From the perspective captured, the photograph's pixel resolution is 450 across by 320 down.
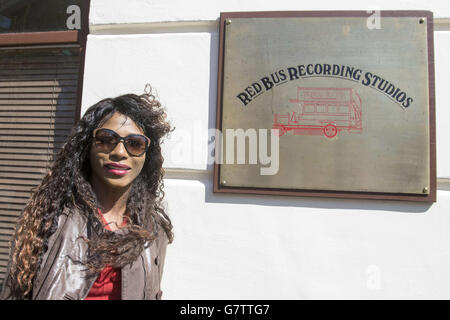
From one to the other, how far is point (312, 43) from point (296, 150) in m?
0.59

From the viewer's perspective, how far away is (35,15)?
208 cm

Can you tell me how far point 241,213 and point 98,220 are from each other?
741 millimetres

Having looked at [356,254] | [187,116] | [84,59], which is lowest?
[356,254]

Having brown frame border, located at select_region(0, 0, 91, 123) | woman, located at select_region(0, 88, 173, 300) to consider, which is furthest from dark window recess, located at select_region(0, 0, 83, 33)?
woman, located at select_region(0, 88, 173, 300)

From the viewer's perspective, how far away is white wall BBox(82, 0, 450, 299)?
5.06ft

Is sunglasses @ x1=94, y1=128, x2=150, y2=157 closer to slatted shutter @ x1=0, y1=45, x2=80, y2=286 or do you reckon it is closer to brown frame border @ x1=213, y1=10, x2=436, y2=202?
brown frame border @ x1=213, y1=10, x2=436, y2=202

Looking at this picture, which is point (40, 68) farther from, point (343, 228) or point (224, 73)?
point (343, 228)

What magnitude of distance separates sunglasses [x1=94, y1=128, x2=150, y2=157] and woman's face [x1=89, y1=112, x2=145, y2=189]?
0.04ft

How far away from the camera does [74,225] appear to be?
3.80 feet

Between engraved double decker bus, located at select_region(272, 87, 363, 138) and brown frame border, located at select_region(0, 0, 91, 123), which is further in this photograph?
brown frame border, located at select_region(0, 0, 91, 123)

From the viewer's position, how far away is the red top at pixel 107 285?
45.1 inches

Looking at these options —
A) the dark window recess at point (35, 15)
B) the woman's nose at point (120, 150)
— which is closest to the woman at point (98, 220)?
the woman's nose at point (120, 150)

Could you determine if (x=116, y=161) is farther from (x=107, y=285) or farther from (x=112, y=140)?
(x=107, y=285)

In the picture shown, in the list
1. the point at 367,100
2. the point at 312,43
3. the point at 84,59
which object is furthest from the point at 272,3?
the point at 84,59
